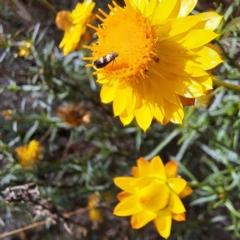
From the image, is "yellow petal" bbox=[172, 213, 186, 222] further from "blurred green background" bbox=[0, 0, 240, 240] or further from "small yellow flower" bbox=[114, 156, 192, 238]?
"blurred green background" bbox=[0, 0, 240, 240]

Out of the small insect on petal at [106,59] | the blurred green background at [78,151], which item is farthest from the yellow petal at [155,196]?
the small insect on petal at [106,59]

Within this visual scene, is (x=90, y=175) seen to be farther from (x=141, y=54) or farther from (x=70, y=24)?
(x=141, y=54)

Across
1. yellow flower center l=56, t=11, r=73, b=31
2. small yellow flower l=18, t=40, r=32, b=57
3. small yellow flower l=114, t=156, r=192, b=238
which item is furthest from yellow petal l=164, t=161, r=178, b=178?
small yellow flower l=18, t=40, r=32, b=57

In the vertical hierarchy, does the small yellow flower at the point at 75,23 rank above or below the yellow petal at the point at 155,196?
above

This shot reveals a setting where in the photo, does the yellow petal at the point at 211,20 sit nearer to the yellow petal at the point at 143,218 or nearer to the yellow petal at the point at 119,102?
the yellow petal at the point at 119,102

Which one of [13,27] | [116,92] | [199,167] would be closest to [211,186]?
[199,167]

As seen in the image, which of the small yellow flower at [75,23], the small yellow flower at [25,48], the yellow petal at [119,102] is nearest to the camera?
the yellow petal at [119,102]
